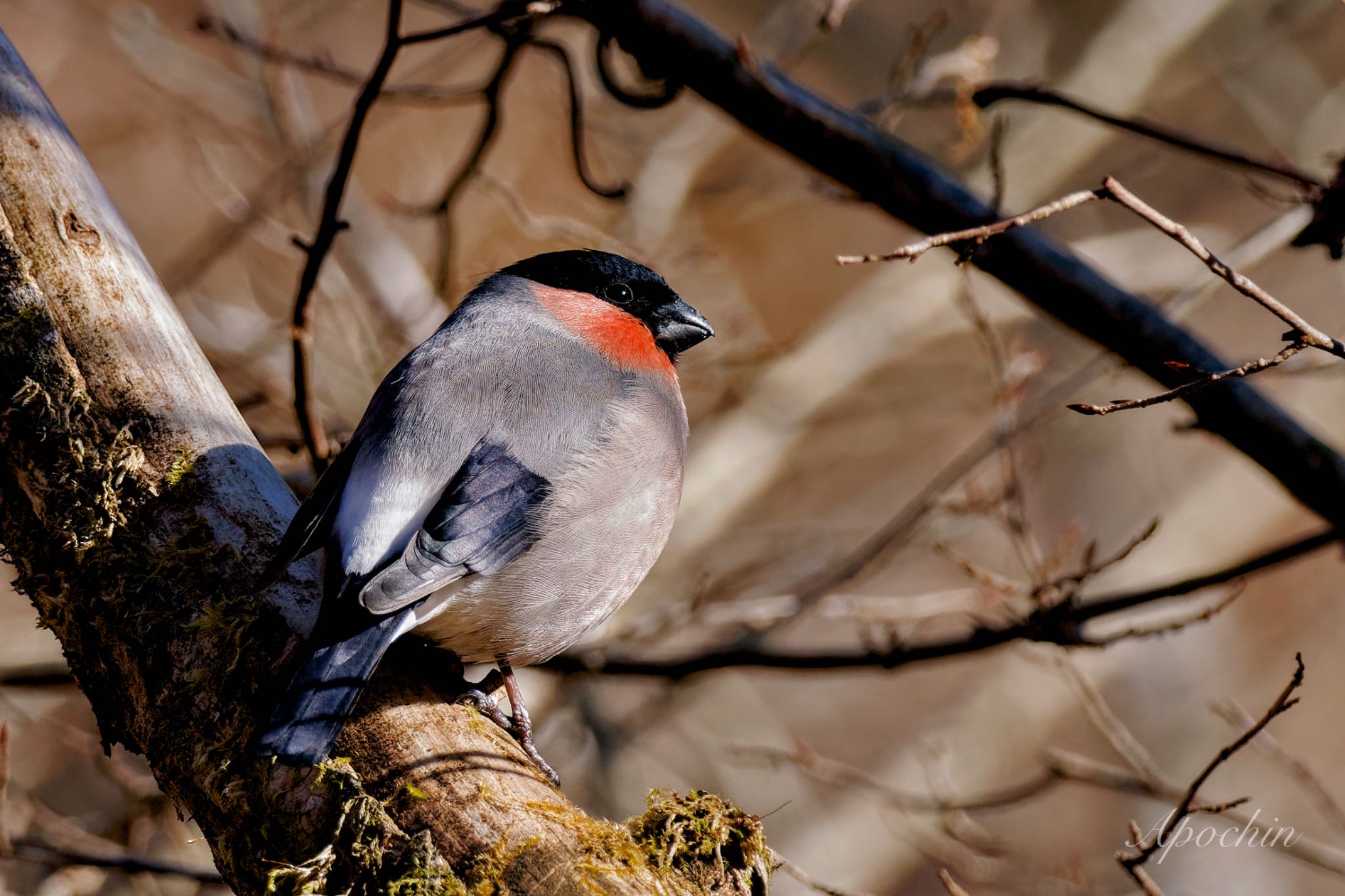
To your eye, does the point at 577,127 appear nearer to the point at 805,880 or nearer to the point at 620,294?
the point at 620,294

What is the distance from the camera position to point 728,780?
7000mm

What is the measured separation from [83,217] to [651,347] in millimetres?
1649

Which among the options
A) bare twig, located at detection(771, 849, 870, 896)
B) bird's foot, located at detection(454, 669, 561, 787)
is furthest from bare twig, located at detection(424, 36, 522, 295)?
bare twig, located at detection(771, 849, 870, 896)

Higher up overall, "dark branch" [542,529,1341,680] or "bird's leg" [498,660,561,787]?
"dark branch" [542,529,1341,680]

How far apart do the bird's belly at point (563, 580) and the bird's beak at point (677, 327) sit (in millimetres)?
785

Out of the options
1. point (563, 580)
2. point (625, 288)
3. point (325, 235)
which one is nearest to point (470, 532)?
point (563, 580)

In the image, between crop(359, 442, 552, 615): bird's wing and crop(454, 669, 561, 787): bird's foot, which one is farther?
crop(454, 669, 561, 787): bird's foot

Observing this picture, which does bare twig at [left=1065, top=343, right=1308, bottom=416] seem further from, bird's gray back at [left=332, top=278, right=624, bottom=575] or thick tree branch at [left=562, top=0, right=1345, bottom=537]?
bird's gray back at [left=332, top=278, right=624, bottom=575]

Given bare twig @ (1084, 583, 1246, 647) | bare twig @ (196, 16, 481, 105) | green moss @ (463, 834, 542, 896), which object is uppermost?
bare twig @ (196, 16, 481, 105)

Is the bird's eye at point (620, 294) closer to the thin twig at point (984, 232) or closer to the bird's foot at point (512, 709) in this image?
the bird's foot at point (512, 709)

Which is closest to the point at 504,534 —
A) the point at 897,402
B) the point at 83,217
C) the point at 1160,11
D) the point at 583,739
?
→ the point at 83,217

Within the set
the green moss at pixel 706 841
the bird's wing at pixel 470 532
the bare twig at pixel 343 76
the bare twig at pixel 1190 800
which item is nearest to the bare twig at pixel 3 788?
the bird's wing at pixel 470 532

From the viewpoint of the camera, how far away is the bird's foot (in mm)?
2643

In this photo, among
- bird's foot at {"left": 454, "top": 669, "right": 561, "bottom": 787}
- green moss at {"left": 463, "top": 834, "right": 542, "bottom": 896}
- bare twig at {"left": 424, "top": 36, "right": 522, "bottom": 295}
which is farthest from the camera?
bare twig at {"left": 424, "top": 36, "right": 522, "bottom": 295}
